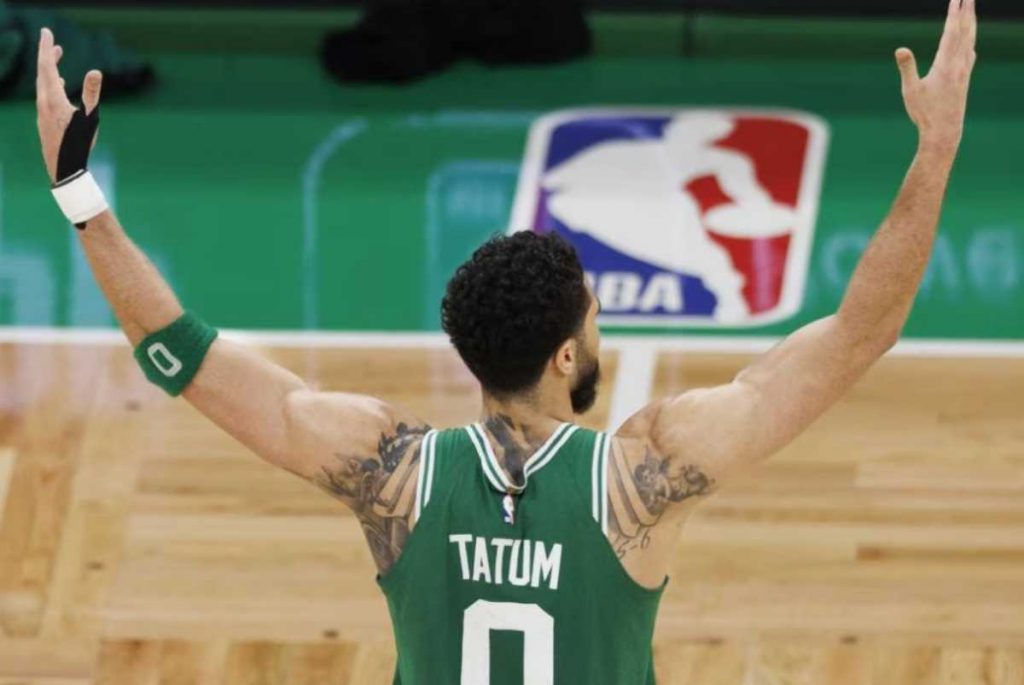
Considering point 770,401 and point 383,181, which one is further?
point 383,181

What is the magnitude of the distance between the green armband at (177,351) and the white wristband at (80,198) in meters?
0.20

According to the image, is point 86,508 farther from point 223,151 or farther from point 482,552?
point 482,552

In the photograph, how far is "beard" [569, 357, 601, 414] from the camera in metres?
3.26

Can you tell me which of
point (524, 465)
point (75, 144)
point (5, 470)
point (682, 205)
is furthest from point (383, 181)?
point (524, 465)

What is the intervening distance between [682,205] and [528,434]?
398 centimetres

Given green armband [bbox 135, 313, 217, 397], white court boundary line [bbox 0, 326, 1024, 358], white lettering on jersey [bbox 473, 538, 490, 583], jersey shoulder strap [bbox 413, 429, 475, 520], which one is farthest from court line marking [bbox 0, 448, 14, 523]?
white lettering on jersey [bbox 473, 538, 490, 583]

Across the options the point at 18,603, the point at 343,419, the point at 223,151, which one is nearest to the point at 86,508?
the point at 18,603

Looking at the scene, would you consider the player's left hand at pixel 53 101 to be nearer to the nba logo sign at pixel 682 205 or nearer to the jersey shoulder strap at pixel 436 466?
the jersey shoulder strap at pixel 436 466

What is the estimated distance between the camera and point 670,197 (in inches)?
282

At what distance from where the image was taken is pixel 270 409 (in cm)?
325

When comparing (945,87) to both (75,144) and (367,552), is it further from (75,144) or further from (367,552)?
(367,552)

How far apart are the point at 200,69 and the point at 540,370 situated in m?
5.22

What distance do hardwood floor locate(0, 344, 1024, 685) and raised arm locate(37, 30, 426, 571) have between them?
2.00 m

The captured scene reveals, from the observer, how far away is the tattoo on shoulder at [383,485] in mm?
3221
